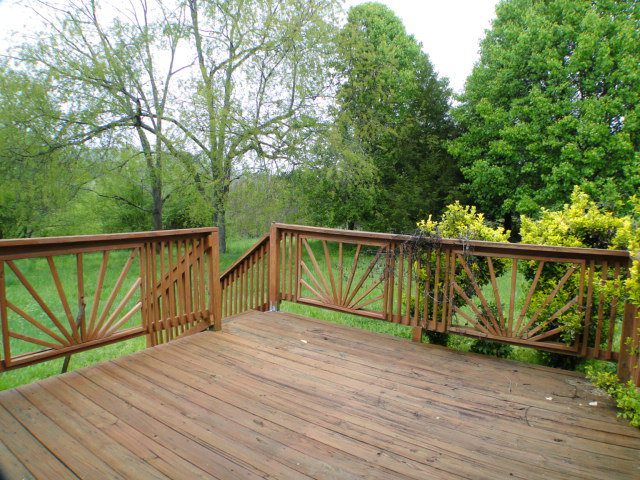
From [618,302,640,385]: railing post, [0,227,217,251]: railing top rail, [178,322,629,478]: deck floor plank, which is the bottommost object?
[178,322,629,478]: deck floor plank

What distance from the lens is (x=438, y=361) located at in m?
3.47

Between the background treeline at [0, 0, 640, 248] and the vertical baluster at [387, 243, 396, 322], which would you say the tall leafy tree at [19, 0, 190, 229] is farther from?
the vertical baluster at [387, 243, 396, 322]

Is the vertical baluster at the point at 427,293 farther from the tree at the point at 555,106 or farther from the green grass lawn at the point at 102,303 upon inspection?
the tree at the point at 555,106

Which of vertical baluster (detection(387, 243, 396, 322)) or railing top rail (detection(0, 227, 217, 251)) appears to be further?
vertical baluster (detection(387, 243, 396, 322))

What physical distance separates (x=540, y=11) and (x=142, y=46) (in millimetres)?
12595

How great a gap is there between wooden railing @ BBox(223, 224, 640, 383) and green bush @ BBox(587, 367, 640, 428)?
0.11 m

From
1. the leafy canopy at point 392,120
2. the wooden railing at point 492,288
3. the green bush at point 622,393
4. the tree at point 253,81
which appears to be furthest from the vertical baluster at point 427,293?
the leafy canopy at point 392,120

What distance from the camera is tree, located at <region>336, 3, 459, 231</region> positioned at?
13.7 m

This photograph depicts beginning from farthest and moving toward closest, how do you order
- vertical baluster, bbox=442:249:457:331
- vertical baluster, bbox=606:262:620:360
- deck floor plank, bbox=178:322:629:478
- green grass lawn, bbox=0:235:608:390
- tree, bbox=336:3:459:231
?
tree, bbox=336:3:459:231 < green grass lawn, bbox=0:235:608:390 < vertical baluster, bbox=442:249:457:331 < vertical baluster, bbox=606:262:620:360 < deck floor plank, bbox=178:322:629:478

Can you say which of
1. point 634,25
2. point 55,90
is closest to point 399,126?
point 634,25

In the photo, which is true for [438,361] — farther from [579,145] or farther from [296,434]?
[579,145]

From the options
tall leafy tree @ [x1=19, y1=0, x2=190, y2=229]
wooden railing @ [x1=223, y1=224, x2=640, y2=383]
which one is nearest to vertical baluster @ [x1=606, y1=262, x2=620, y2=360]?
wooden railing @ [x1=223, y1=224, x2=640, y2=383]

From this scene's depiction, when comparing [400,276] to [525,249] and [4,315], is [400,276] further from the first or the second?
[4,315]

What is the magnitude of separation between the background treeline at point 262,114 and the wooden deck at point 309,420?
8699 millimetres
